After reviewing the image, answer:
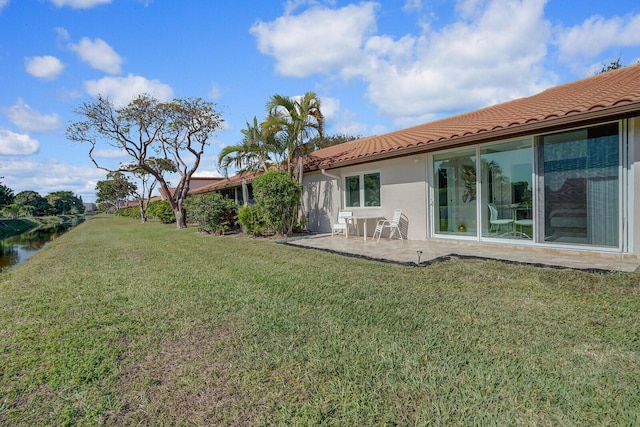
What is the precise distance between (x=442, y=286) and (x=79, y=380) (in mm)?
4675

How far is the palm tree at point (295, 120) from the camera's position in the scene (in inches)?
461

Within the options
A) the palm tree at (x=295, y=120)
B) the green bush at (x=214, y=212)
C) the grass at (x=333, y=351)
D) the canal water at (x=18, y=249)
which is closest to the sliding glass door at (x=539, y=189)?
the grass at (x=333, y=351)

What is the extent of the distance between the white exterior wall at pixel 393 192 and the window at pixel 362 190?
17 cm

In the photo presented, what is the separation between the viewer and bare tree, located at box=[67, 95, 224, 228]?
20047 mm

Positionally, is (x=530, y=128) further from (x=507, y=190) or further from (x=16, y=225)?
(x=16, y=225)

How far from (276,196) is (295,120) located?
2.93m

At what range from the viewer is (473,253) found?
7.39m

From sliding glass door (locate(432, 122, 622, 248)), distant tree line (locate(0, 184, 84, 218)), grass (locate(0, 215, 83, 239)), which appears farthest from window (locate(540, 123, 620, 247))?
distant tree line (locate(0, 184, 84, 218))

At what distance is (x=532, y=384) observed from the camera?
2502 mm

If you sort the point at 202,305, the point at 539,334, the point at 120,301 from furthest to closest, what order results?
the point at 120,301, the point at 202,305, the point at 539,334

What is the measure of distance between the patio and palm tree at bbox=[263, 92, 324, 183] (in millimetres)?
4120

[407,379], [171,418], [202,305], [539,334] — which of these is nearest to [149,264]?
[202,305]

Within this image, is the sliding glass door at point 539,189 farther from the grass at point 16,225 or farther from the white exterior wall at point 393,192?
the grass at point 16,225

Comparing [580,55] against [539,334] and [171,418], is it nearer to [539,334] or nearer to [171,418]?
[539,334]
